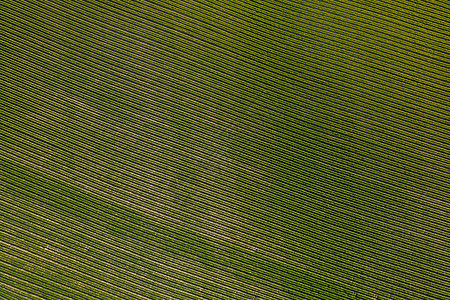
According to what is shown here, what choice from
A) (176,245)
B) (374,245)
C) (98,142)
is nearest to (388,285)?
(374,245)

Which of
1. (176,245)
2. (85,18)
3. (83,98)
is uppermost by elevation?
(85,18)

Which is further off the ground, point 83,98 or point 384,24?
point 384,24

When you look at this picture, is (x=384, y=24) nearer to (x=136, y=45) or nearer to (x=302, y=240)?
(x=302, y=240)

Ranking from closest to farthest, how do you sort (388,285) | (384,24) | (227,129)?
(388,285) < (227,129) < (384,24)

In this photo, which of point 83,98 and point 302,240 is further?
point 83,98

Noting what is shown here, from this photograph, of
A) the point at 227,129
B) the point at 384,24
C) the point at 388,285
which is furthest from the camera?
the point at 384,24

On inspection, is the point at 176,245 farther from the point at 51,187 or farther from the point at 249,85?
the point at 249,85

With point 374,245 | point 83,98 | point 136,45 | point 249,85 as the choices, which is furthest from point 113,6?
point 374,245
